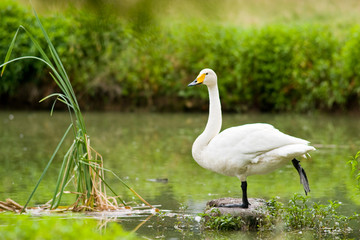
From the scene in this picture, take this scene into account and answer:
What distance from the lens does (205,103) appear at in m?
18.8

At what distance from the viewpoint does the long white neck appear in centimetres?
598

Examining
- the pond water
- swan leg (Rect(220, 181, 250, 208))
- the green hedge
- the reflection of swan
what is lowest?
the pond water

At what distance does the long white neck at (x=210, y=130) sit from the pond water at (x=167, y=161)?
0.58 meters

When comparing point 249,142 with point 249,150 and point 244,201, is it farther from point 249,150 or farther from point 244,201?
point 244,201

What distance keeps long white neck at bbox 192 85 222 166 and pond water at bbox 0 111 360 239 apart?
1.91 feet

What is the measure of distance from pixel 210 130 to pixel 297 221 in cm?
120

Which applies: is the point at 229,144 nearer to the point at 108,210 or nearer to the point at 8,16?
the point at 108,210

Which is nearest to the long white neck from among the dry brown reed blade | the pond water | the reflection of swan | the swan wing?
the reflection of swan

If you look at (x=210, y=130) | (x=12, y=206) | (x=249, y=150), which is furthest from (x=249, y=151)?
(x=12, y=206)

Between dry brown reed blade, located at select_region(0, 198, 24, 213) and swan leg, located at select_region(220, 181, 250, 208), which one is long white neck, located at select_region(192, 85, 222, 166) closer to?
swan leg, located at select_region(220, 181, 250, 208)

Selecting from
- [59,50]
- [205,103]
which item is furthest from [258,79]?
[59,50]

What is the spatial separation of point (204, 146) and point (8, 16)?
13.5 metres

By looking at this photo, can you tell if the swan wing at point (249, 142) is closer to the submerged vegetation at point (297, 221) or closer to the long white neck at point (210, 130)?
the long white neck at point (210, 130)

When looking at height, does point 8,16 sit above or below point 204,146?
above
